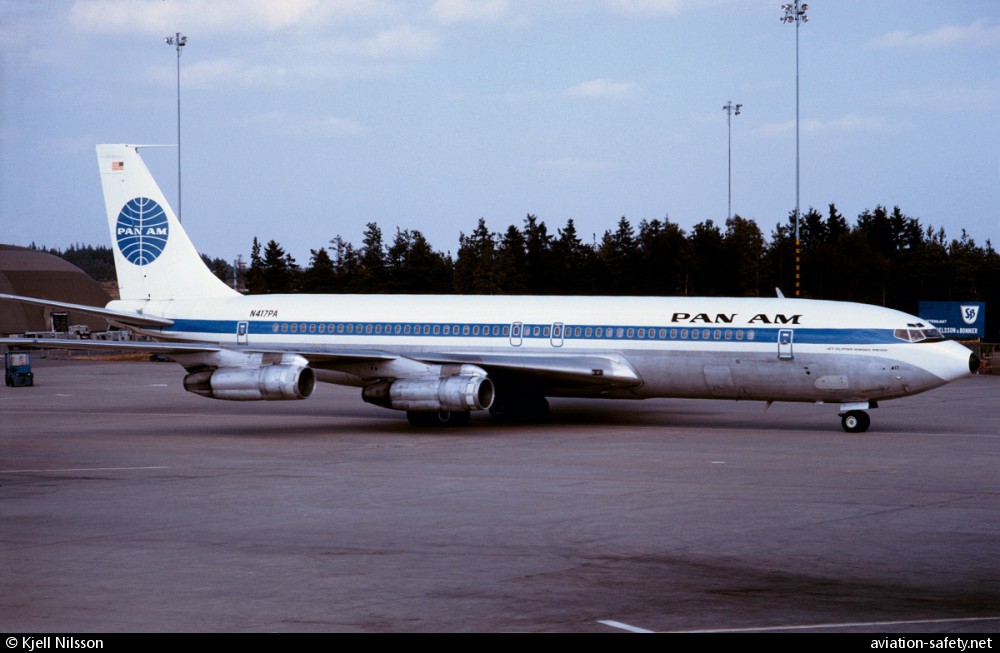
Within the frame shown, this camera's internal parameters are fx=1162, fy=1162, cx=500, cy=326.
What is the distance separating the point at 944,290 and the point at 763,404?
50.8 metres

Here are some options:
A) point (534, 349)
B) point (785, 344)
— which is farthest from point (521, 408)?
point (785, 344)

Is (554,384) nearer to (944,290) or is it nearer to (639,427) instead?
(639,427)

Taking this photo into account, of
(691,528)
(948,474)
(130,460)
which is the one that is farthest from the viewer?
(130,460)

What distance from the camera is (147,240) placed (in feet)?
116

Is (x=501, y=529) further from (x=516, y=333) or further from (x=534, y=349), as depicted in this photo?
(x=516, y=333)

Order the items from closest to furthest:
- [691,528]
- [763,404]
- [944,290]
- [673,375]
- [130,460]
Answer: [691,528], [130,460], [673,375], [763,404], [944,290]

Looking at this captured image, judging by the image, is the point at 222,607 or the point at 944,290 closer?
the point at 222,607

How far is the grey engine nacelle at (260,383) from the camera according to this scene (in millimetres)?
28281

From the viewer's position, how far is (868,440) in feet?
87.7

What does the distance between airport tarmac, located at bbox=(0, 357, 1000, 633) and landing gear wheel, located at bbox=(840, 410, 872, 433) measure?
1.16 ft

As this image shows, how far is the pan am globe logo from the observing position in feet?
115

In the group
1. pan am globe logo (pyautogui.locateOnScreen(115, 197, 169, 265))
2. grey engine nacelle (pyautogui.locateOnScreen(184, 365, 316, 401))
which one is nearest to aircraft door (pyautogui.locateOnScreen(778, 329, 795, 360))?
grey engine nacelle (pyautogui.locateOnScreen(184, 365, 316, 401))

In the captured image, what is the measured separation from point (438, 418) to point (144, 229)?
11463 millimetres
